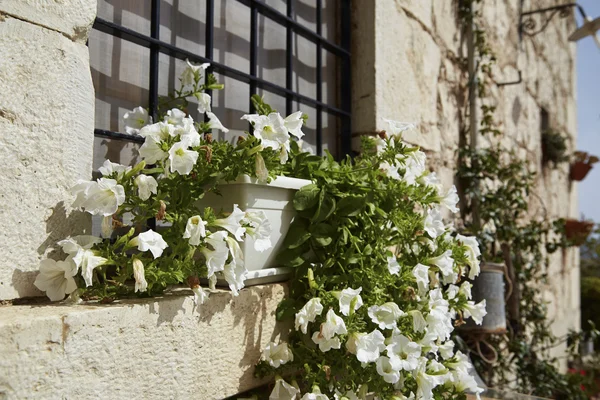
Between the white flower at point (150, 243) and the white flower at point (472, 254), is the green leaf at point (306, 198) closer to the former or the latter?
the white flower at point (150, 243)

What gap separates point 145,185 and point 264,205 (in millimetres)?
371

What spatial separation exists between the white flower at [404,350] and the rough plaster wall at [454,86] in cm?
93

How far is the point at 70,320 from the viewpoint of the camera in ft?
3.24

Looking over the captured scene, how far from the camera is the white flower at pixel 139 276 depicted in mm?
1057

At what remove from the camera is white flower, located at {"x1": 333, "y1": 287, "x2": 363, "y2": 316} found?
1347 millimetres

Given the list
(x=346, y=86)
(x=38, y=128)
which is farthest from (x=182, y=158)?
(x=346, y=86)

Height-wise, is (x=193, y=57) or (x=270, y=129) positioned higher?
(x=193, y=57)

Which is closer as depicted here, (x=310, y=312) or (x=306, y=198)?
(x=310, y=312)

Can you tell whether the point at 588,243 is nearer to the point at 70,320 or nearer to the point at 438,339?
the point at 438,339

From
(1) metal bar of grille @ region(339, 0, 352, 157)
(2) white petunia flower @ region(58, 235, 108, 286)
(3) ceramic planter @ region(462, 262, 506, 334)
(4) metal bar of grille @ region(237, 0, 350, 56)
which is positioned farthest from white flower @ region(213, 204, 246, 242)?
(3) ceramic planter @ region(462, 262, 506, 334)

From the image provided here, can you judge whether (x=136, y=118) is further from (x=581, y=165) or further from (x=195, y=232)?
(x=581, y=165)

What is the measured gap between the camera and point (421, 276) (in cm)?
152

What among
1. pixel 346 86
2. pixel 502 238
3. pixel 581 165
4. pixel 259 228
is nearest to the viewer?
pixel 259 228

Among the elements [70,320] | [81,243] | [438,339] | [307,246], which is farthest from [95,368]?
[438,339]
